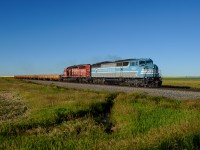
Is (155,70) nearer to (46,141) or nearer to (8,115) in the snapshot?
(8,115)

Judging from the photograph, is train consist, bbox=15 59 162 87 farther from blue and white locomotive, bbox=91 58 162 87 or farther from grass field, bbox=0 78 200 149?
grass field, bbox=0 78 200 149

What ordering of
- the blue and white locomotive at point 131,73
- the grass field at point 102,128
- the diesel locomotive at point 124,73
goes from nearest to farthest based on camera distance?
the grass field at point 102,128
the blue and white locomotive at point 131,73
the diesel locomotive at point 124,73

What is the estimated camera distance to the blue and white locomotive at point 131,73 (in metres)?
42.9

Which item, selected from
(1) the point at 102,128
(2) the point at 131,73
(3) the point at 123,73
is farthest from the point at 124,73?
(1) the point at 102,128

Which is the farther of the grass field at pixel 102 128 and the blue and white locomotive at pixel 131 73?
the blue and white locomotive at pixel 131 73

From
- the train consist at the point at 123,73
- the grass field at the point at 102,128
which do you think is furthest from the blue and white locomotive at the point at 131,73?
the grass field at the point at 102,128

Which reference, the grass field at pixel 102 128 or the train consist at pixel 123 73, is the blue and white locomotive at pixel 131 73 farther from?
the grass field at pixel 102 128

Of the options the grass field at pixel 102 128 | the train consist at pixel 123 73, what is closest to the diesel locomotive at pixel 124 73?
the train consist at pixel 123 73

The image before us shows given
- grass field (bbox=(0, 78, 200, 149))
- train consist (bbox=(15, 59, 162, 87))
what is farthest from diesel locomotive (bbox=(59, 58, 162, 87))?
grass field (bbox=(0, 78, 200, 149))

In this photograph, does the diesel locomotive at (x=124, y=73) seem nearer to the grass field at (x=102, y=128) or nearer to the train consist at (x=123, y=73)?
the train consist at (x=123, y=73)

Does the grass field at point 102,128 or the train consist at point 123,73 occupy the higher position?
the train consist at point 123,73

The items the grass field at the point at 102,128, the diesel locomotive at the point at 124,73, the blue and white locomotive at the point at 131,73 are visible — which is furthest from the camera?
the diesel locomotive at the point at 124,73

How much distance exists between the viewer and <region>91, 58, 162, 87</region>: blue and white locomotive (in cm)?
4291

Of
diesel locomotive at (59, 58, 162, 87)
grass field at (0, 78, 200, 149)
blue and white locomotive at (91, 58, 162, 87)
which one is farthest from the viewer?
diesel locomotive at (59, 58, 162, 87)
